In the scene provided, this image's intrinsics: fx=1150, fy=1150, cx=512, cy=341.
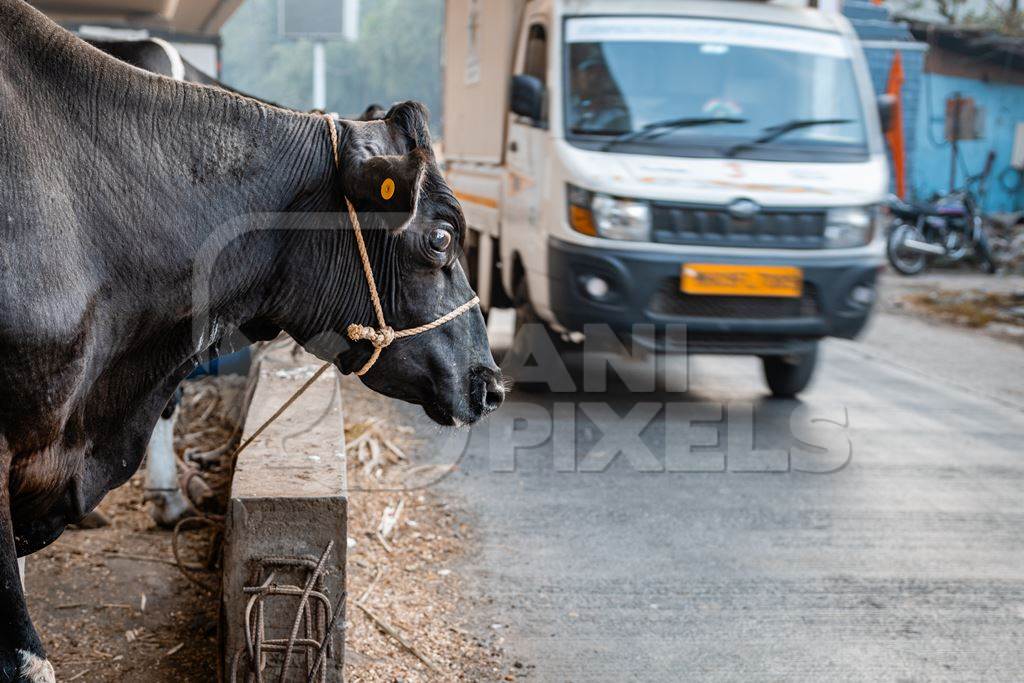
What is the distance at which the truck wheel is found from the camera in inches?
308

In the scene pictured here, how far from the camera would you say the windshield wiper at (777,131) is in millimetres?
7113

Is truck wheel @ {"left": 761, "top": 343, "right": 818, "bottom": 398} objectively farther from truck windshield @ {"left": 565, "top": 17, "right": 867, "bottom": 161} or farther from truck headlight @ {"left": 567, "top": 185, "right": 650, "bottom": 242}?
truck headlight @ {"left": 567, "top": 185, "right": 650, "bottom": 242}

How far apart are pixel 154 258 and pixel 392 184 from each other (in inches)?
20.0

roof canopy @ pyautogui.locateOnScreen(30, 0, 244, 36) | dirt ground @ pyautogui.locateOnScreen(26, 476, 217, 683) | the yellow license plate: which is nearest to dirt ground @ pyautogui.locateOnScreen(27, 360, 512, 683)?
dirt ground @ pyautogui.locateOnScreen(26, 476, 217, 683)

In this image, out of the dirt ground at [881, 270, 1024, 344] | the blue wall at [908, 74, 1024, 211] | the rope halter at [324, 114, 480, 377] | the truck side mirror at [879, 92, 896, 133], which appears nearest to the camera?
the rope halter at [324, 114, 480, 377]

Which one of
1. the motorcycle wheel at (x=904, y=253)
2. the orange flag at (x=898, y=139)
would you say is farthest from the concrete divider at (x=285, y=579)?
the orange flag at (x=898, y=139)

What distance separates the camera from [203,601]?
4.16m

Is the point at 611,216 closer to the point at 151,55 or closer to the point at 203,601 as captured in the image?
the point at 151,55

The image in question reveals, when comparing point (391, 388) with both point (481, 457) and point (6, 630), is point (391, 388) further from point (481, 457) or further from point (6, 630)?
point (481, 457)

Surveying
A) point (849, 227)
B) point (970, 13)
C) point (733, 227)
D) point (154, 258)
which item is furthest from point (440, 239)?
point (970, 13)

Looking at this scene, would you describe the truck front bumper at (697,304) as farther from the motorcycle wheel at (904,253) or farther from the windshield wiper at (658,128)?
the motorcycle wheel at (904,253)

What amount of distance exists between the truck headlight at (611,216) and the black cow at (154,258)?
4145 millimetres

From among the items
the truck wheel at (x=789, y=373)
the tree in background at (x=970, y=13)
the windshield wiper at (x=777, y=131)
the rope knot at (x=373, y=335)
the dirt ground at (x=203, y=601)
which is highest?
the tree in background at (x=970, y=13)

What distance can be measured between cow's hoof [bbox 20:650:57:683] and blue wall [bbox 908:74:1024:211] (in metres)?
21.6
